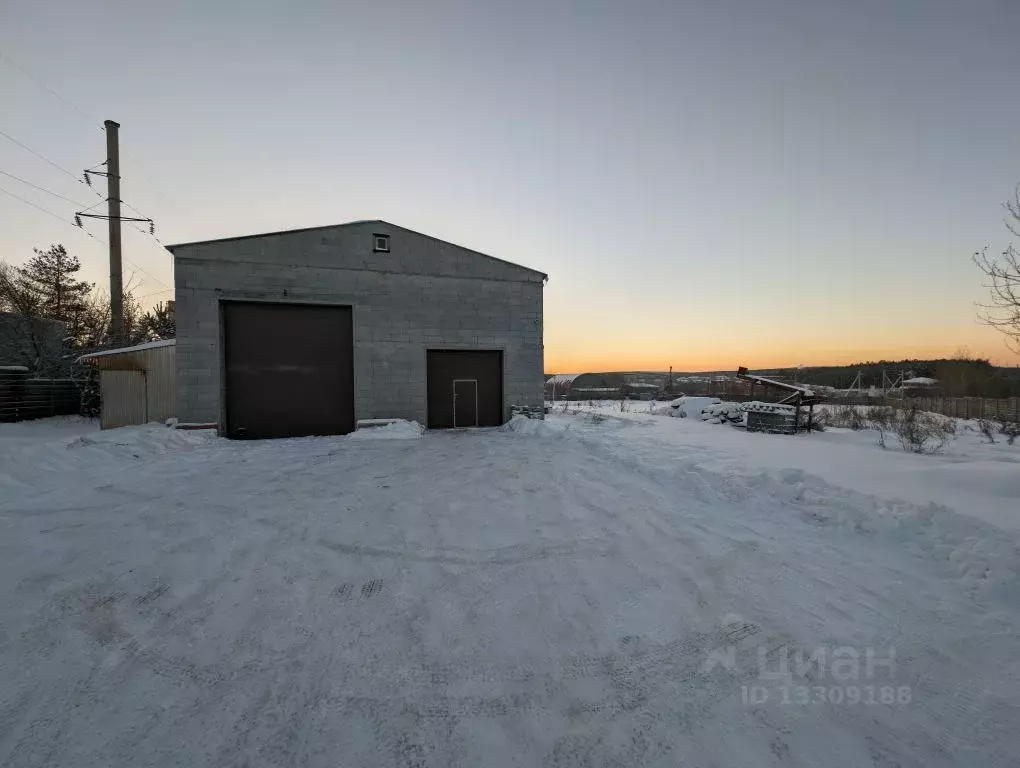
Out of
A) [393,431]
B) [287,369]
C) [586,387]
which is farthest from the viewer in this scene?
[586,387]

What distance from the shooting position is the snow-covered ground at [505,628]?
180 cm

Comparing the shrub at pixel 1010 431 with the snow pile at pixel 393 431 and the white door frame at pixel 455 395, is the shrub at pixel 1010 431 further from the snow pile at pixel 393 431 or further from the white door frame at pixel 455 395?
the snow pile at pixel 393 431

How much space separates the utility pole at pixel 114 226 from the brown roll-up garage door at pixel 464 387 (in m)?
15.8

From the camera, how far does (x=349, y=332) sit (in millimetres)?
11211

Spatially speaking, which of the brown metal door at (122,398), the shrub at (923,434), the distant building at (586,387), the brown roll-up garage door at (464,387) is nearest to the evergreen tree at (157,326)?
the brown metal door at (122,398)

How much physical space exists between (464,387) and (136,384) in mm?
9188

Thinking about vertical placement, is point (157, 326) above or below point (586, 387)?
above

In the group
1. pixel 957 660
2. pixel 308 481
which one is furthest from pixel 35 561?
pixel 957 660

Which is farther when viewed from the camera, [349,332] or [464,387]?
[464,387]

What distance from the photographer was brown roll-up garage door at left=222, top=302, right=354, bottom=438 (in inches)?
412

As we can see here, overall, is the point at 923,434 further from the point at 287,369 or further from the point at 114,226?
the point at 114,226

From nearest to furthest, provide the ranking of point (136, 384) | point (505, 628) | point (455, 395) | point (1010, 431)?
point (505, 628) → point (1010, 431) → point (136, 384) → point (455, 395)

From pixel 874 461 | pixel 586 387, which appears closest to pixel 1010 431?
pixel 874 461

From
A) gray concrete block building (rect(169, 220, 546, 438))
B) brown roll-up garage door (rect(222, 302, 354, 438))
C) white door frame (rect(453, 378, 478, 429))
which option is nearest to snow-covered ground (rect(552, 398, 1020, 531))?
white door frame (rect(453, 378, 478, 429))
